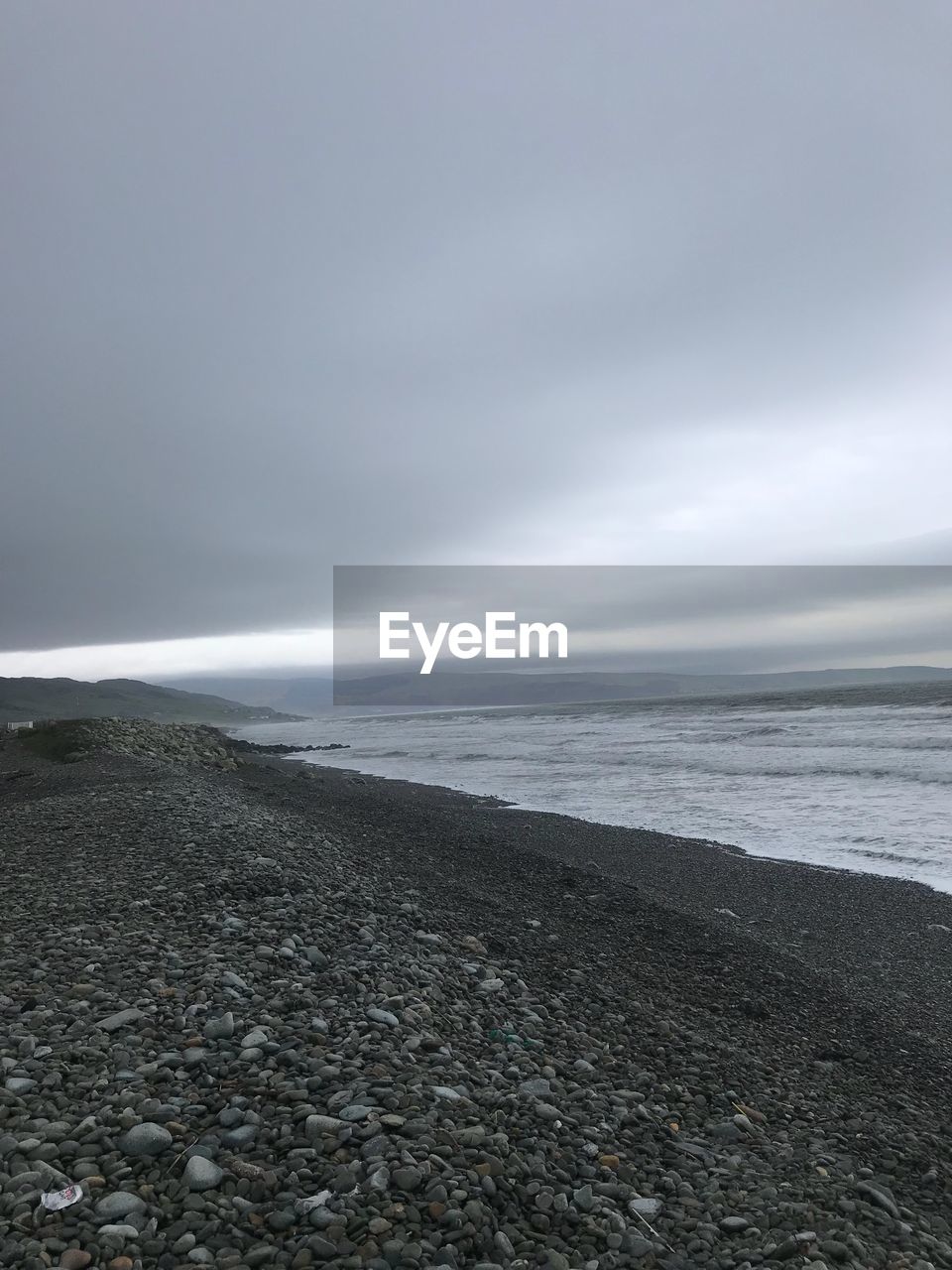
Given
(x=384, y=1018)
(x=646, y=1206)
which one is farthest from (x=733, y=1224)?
(x=384, y=1018)

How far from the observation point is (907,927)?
28.6 ft

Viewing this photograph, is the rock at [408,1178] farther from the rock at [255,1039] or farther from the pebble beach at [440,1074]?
the rock at [255,1039]

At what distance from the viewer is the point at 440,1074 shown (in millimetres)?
4016

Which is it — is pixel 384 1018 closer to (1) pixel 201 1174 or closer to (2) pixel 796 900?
(1) pixel 201 1174

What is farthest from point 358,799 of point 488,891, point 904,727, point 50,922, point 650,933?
point 904,727

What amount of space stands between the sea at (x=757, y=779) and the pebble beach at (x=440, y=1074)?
16.0 ft

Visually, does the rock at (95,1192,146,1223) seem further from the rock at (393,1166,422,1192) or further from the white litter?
the rock at (393,1166,422,1192)

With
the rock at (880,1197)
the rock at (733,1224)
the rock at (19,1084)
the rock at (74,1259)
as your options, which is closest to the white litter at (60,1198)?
the rock at (74,1259)

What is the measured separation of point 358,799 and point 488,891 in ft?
33.5

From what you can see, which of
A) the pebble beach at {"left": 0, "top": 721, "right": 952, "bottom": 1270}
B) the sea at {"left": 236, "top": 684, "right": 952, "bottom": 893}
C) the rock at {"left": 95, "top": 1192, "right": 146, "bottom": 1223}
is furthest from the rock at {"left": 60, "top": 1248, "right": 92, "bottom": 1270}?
the sea at {"left": 236, "top": 684, "right": 952, "bottom": 893}

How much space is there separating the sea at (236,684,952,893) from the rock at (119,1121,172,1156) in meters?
10.8

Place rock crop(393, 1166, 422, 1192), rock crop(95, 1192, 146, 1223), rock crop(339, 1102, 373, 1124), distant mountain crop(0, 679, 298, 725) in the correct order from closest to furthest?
1. rock crop(95, 1192, 146, 1223)
2. rock crop(393, 1166, 422, 1192)
3. rock crop(339, 1102, 373, 1124)
4. distant mountain crop(0, 679, 298, 725)

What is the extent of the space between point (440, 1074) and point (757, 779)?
807 inches

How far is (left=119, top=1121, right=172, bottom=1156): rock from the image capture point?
310 cm
